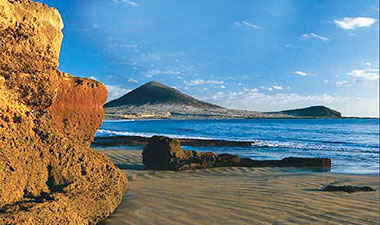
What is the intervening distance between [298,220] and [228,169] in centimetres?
556

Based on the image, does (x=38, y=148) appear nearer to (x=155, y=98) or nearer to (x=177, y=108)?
(x=177, y=108)

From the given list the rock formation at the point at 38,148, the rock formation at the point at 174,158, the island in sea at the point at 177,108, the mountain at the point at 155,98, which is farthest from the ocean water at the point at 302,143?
the mountain at the point at 155,98

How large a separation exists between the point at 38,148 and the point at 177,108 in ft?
497

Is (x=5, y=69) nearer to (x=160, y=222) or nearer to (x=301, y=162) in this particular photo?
(x=160, y=222)

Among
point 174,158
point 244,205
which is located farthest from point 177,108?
point 244,205

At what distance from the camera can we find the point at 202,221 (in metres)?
3.87

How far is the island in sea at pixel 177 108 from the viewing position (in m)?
142

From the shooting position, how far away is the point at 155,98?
177 meters

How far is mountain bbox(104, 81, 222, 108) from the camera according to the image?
172m

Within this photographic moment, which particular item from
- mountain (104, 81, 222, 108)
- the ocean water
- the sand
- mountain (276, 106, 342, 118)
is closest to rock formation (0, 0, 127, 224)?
the sand

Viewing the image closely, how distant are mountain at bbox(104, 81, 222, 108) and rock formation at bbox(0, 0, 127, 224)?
164508 millimetres

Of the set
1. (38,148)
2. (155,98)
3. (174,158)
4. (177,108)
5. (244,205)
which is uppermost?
(155,98)

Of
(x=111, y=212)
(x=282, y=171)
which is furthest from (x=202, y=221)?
(x=282, y=171)

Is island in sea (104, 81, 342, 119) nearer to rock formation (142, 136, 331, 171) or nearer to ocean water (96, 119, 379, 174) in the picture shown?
ocean water (96, 119, 379, 174)
